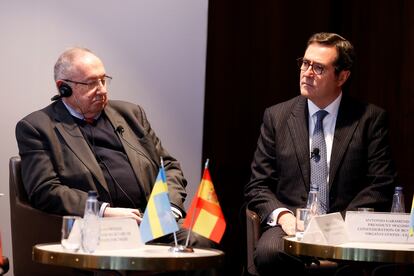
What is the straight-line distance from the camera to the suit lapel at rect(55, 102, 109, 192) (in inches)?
191

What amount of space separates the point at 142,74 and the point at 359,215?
2092 millimetres

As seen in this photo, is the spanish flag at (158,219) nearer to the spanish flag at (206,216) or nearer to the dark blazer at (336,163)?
the spanish flag at (206,216)

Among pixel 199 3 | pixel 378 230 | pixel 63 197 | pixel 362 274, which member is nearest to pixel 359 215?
pixel 378 230

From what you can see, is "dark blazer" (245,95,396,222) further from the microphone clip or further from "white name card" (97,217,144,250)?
"white name card" (97,217,144,250)

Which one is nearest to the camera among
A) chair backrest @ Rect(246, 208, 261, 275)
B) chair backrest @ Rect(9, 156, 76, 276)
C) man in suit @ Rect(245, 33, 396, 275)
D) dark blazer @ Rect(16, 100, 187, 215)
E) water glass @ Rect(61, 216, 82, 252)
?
water glass @ Rect(61, 216, 82, 252)

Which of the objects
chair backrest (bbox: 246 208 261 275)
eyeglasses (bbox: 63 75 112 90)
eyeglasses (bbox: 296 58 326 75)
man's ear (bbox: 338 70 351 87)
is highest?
eyeglasses (bbox: 296 58 326 75)

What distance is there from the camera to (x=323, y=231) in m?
4.05

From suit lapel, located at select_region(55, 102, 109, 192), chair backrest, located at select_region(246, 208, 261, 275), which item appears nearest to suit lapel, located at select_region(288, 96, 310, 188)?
chair backrest, located at select_region(246, 208, 261, 275)

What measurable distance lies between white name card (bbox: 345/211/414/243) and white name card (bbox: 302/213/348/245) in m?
0.10

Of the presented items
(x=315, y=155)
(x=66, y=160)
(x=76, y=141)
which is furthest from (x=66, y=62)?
(x=315, y=155)

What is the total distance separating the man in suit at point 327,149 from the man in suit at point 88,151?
1.69ft

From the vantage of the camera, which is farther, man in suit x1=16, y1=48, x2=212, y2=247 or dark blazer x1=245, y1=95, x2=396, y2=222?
dark blazer x1=245, y1=95, x2=396, y2=222

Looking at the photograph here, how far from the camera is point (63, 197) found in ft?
15.3

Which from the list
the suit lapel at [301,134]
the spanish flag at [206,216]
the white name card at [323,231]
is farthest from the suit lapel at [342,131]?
the spanish flag at [206,216]
